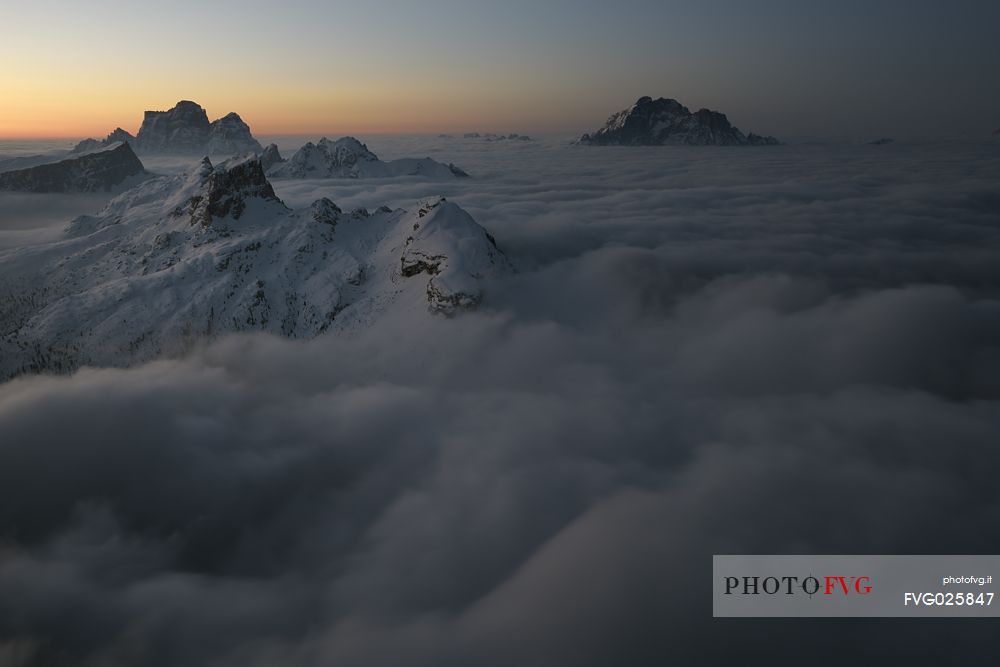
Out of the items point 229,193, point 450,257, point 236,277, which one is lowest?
point 236,277

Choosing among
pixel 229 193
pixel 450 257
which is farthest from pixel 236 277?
pixel 450 257

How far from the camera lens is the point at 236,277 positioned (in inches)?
3179

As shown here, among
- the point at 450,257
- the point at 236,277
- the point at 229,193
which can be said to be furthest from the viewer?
the point at 229,193

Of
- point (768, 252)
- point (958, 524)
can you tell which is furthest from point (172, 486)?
point (768, 252)

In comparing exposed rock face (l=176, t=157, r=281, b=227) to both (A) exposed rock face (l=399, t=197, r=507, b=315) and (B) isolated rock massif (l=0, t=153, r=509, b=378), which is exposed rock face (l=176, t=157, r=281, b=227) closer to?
(B) isolated rock massif (l=0, t=153, r=509, b=378)

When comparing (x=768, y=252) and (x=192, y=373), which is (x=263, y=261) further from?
(x=768, y=252)

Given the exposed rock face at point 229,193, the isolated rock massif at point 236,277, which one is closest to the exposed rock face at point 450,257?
the isolated rock massif at point 236,277

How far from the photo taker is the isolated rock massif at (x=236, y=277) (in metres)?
70.6

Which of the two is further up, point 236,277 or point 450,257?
point 450,257

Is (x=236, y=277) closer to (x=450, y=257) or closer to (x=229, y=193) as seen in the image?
(x=229, y=193)

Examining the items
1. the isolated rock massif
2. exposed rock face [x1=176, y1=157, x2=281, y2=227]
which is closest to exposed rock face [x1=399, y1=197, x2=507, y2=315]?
the isolated rock massif

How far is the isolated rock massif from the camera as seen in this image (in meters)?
70.6

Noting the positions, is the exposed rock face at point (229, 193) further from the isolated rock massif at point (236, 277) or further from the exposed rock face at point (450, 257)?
the exposed rock face at point (450, 257)

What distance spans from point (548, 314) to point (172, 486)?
2189 inches
